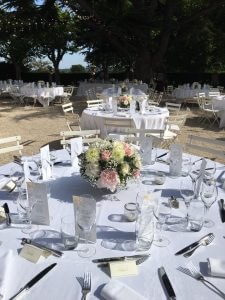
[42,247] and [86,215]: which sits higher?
[86,215]

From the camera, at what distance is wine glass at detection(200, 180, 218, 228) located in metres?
2.27

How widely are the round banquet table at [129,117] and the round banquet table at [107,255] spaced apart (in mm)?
4556

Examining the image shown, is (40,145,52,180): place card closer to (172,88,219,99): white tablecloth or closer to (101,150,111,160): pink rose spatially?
(101,150,111,160): pink rose

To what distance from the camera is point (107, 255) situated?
6.23ft

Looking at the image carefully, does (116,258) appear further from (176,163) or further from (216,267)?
(176,163)

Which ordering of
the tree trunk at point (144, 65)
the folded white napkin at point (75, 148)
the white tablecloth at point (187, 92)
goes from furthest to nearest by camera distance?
the tree trunk at point (144, 65) → the white tablecloth at point (187, 92) → the folded white napkin at point (75, 148)

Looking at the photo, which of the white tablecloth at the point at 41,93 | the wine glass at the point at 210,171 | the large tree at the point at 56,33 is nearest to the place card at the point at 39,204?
the wine glass at the point at 210,171

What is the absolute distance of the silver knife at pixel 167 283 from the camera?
1585 millimetres

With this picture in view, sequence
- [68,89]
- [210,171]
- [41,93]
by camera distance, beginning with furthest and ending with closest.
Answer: [68,89]
[41,93]
[210,171]

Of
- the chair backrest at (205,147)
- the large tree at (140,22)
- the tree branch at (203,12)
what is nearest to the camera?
the chair backrest at (205,147)

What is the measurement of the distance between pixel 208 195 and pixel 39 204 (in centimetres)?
122

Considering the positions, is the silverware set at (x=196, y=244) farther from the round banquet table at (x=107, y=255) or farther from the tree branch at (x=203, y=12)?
the tree branch at (x=203, y=12)

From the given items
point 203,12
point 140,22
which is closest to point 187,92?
point 203,12

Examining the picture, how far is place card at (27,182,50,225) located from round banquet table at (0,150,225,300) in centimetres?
6
